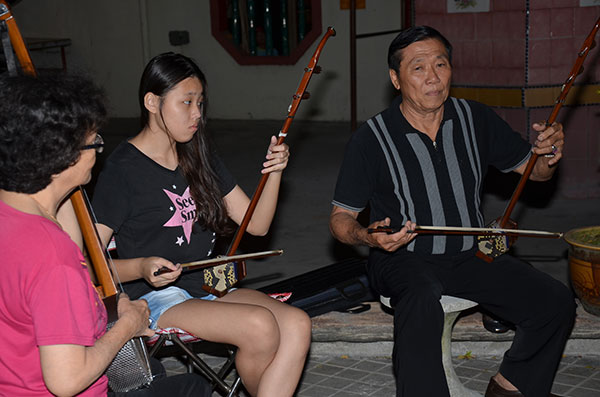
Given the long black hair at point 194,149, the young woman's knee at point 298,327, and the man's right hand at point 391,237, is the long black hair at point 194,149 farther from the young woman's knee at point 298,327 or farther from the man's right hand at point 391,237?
the man's right hand at point 391,237

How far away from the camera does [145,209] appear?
2785mm

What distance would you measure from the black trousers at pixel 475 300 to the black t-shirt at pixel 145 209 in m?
0.77

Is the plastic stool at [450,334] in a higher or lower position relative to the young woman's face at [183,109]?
lower

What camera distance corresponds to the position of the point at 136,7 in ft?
36.2

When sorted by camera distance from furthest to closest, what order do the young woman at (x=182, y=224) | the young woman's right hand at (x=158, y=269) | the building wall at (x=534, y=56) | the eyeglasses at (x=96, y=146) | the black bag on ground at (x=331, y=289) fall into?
the building wall at (x=534, y=56), the black bag on ground at (x=331, y=289), the young woman at (x=182, y=224), the young woman's right hand at (x=158, y=269), the eyeglasses at (x=96, y=146)

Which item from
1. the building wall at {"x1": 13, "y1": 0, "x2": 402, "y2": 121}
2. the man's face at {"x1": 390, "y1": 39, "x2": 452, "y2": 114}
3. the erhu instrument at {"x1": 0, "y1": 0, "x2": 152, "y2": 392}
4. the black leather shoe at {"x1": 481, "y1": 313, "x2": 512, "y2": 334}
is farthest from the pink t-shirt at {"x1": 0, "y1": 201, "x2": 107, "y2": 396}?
the building wall at {"x1": 13, "y1": 0, "x2": 402, "y2": 121}

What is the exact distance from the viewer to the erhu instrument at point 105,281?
7.18 ft

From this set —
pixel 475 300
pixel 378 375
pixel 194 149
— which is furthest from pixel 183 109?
pixel 378 375

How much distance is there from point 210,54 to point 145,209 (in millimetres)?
8377

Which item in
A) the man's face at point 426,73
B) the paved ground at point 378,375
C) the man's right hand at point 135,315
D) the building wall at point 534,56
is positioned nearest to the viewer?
the man's right hand at point 135,315

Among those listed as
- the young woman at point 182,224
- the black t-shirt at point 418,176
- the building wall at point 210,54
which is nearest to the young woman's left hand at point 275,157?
the young woman at point 182,224

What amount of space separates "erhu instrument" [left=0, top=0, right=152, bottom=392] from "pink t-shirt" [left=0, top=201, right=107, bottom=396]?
1.13 feet

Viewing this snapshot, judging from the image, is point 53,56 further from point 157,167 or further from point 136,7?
point 157,167

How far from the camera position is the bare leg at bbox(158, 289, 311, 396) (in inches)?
105
